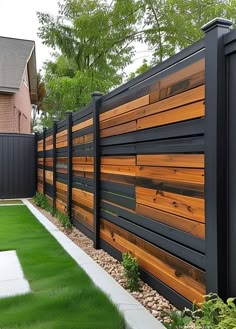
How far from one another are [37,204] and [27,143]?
2523 mm

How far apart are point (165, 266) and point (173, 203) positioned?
0.53m

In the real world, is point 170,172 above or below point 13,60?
below

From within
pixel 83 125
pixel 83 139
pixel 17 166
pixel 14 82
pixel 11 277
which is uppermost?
pixel 14 82

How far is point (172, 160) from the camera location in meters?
2.68

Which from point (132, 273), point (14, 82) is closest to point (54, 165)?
point (132, 273)

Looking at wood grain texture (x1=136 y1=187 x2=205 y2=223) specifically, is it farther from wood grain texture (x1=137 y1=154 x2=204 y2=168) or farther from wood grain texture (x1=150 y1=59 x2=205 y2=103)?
wood grain texture (x1=150 y1=59 x2=205 y2=103)

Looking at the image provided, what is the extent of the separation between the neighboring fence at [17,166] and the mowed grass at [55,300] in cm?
619

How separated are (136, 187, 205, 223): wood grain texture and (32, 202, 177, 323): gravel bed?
0.70 meters

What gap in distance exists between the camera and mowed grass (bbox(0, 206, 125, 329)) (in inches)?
98.7

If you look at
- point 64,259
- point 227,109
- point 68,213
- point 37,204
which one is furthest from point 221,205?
point 37,204

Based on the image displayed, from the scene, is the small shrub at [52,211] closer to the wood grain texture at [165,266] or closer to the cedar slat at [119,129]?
the cedar slat at [119,129]

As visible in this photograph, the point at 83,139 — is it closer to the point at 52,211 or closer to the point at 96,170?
the point at 96,170

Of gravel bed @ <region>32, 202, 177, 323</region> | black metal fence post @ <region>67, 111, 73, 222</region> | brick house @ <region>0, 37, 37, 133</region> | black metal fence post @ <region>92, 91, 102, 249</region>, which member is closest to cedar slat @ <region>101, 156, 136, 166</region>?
black metal fence post @ <region>92, 91, 102, 249</region>

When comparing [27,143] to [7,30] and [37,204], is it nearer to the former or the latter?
[37,204]
